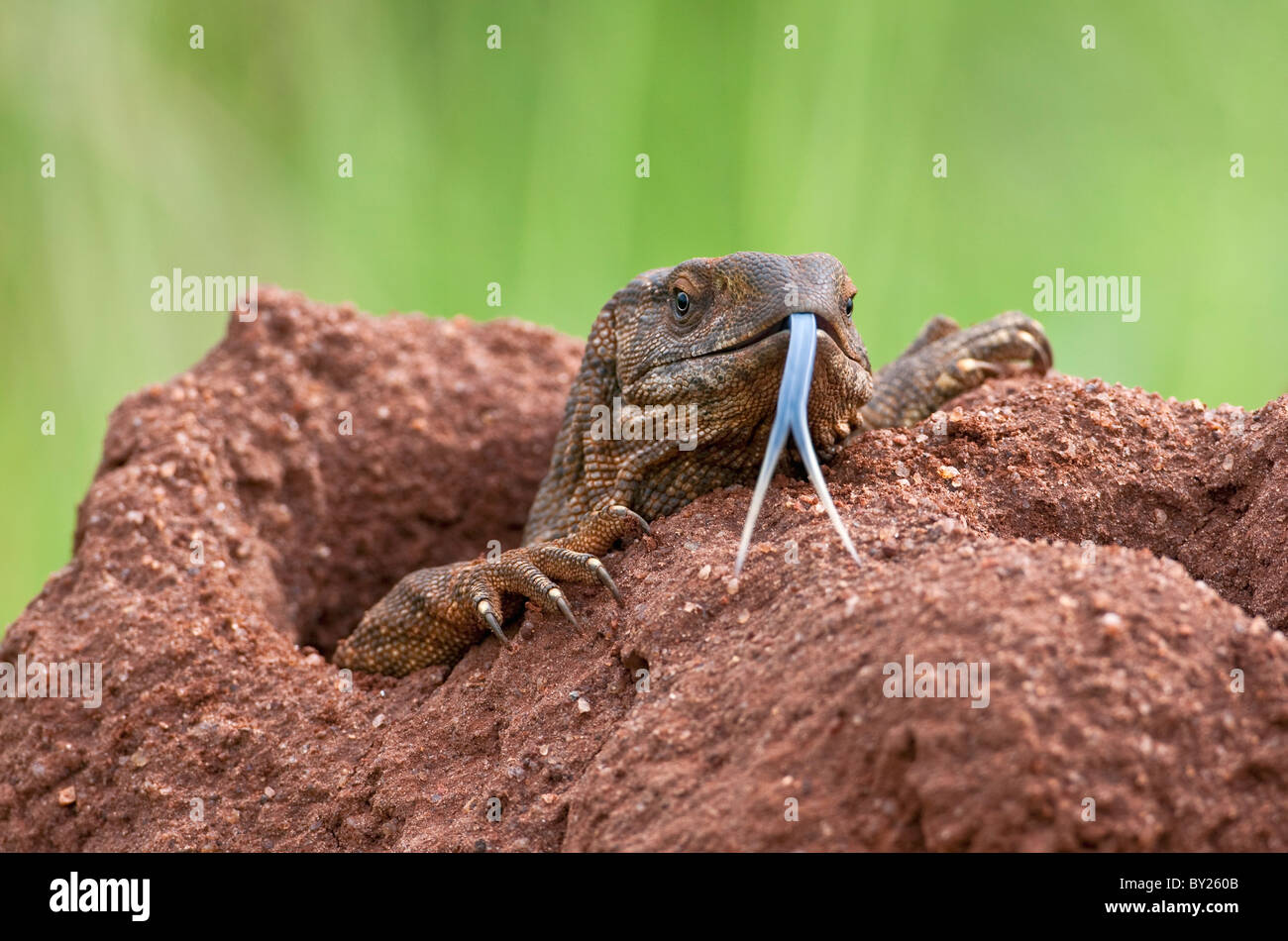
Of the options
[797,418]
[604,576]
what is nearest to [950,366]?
[797,418]

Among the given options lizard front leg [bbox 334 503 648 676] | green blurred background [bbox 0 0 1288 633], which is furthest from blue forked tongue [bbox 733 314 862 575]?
green blurred background [bbox 0 0 1288 633]

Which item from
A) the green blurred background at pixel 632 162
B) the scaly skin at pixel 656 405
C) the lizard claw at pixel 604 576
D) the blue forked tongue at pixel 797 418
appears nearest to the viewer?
the blue forked tongue at pixel 797 418

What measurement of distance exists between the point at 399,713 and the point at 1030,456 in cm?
226

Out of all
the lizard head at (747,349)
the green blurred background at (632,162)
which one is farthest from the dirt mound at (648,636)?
the green blurred background at (632,162)

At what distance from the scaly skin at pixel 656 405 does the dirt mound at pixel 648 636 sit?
5.2 inches

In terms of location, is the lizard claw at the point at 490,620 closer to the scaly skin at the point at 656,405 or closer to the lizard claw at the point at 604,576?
the scaly skin at the point at 656,405

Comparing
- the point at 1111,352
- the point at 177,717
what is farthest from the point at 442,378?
the point at 1111,352

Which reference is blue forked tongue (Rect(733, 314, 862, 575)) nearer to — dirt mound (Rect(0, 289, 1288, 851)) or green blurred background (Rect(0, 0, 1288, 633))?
dirt mound (Rect(0, 289, 1288, 851))

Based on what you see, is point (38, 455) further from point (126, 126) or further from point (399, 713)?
point (399, 713)

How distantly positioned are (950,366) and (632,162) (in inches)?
141

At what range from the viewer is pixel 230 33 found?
28.7 feet

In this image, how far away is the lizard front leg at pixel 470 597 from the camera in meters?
3.95

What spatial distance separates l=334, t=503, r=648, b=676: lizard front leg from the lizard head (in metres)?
0.44

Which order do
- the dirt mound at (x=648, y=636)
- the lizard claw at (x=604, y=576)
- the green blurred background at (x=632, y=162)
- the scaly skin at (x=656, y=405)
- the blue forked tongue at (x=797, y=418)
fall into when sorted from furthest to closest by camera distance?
the green blurred background at (x=632, y=162)
the scaly skin at (x=656, y=405)
the lizard claw at (x=604, y=576)
the blue forked tongue at (x=797, y=418)
the dirt mound at (x=648, y=636)
